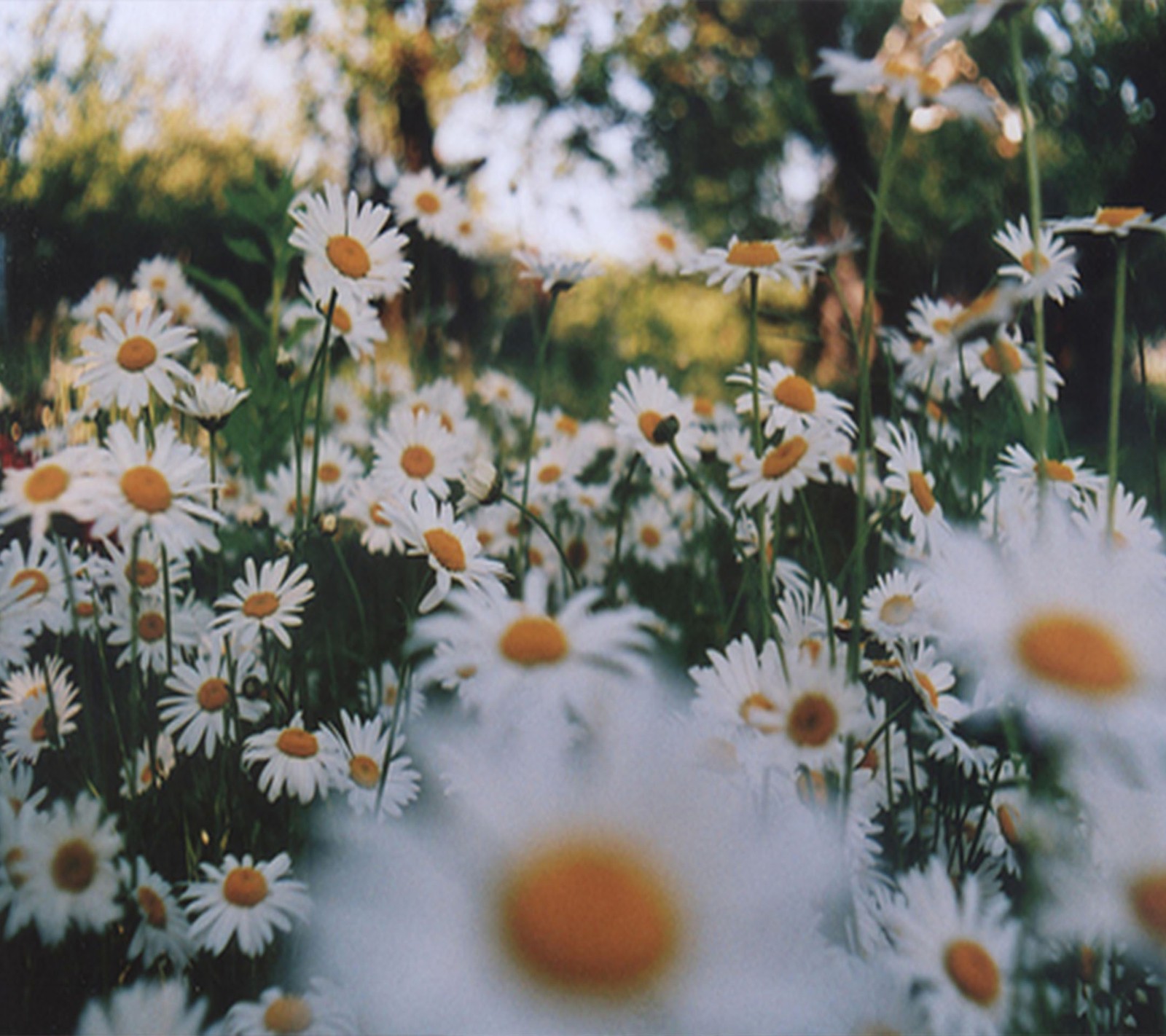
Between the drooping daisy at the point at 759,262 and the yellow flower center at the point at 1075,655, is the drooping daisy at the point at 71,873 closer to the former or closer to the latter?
the yellow flower center at the point at 1075,655

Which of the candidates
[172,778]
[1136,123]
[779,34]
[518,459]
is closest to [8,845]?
[172,778]

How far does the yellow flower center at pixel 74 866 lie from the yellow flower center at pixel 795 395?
72 centimetres

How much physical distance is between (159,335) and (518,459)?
0.99 meters

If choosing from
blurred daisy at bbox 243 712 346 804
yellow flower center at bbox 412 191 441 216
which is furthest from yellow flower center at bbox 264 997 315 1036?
yellow flower center at bbox 412 191 441 216

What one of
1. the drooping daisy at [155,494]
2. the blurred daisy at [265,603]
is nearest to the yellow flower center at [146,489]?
the drooping daisy at [155,494]

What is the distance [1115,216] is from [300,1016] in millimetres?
786

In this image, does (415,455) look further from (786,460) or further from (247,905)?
(247,905)

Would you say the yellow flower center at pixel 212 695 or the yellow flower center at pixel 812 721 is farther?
the yellow flower center at pixel 212 695

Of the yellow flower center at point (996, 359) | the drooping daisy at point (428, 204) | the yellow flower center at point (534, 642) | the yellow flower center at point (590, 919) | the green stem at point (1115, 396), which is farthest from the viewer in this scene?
the drooping daisy at point (428, 204)

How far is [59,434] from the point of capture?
1136mm

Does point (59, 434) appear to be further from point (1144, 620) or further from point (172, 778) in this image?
point (1144, 620)

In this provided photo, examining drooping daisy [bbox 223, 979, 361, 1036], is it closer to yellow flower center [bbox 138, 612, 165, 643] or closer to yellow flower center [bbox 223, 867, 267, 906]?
yellow flower center [bbox 223, 867, 267, 906]

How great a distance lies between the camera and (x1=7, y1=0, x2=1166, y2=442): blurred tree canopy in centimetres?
125

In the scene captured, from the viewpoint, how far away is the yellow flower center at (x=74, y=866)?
0.56 metres
